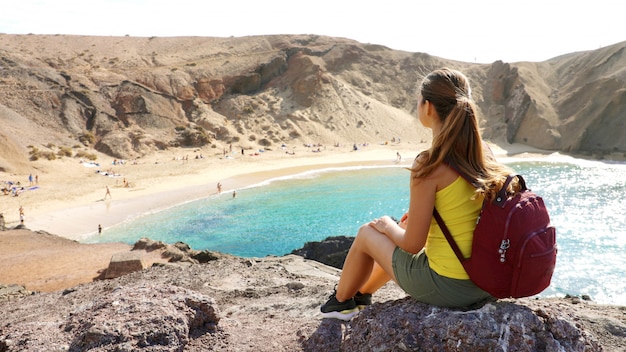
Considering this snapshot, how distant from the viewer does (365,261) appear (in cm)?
306

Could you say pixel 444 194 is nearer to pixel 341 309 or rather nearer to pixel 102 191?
pixel 341 309

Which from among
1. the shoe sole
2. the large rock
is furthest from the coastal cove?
the large rock

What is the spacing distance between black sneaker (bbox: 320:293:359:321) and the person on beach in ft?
2.12

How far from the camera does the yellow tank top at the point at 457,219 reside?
239 cm

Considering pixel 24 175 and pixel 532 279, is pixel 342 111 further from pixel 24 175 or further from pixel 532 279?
pixel 532 279

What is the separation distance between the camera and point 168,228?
1808 cm

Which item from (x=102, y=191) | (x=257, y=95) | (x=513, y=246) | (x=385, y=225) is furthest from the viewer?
(x=257, y=95)

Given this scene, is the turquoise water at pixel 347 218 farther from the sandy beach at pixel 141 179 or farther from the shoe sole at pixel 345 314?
the shoe sole at pixel 345 314

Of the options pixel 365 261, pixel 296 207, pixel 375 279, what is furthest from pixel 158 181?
pixel 365 261

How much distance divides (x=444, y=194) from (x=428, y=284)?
54 centimetres

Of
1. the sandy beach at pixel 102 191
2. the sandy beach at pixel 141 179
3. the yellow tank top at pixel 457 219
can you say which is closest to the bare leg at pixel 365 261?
the yellow tank top at pixel 457 219

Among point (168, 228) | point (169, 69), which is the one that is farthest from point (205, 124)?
point (168, 228)

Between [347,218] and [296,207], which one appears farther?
[296,207]

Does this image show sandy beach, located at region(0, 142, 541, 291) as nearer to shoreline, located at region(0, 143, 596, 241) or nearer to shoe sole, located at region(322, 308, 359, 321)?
shoreline, located at region(0, 143, 596, 241)
